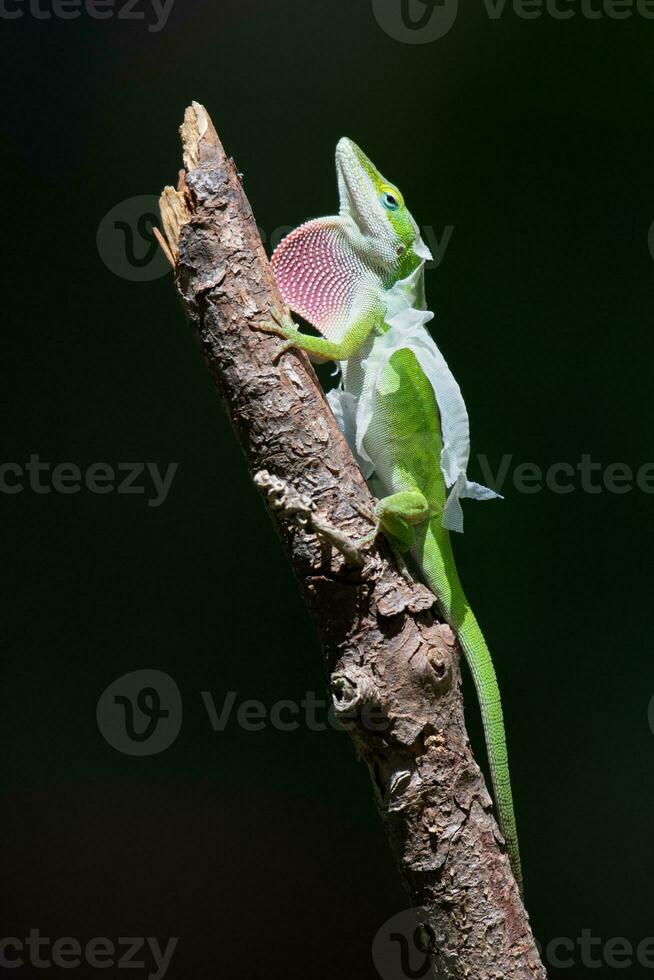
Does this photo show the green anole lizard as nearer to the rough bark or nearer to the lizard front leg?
the lizard front leg

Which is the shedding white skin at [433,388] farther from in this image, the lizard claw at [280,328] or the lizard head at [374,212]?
the lizard claw at [280,328]

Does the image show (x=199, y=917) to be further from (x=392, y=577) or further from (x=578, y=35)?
(x=578, y=35)

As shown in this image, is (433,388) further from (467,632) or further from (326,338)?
(467,632)

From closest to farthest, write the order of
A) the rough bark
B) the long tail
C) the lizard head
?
1. the rough bark
2. the long tail
3. the lizard head

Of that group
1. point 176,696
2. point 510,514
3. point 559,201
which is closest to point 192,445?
point 176,696

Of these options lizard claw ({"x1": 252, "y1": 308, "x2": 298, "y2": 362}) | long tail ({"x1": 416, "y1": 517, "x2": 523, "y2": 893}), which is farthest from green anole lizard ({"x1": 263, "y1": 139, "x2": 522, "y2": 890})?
lizard claw ({"x1": 252, "y1": 308, "x2": 298, "y2": 362})

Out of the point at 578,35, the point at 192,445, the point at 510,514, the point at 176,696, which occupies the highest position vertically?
the point at 578,35

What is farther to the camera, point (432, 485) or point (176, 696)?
point (176, 696)
